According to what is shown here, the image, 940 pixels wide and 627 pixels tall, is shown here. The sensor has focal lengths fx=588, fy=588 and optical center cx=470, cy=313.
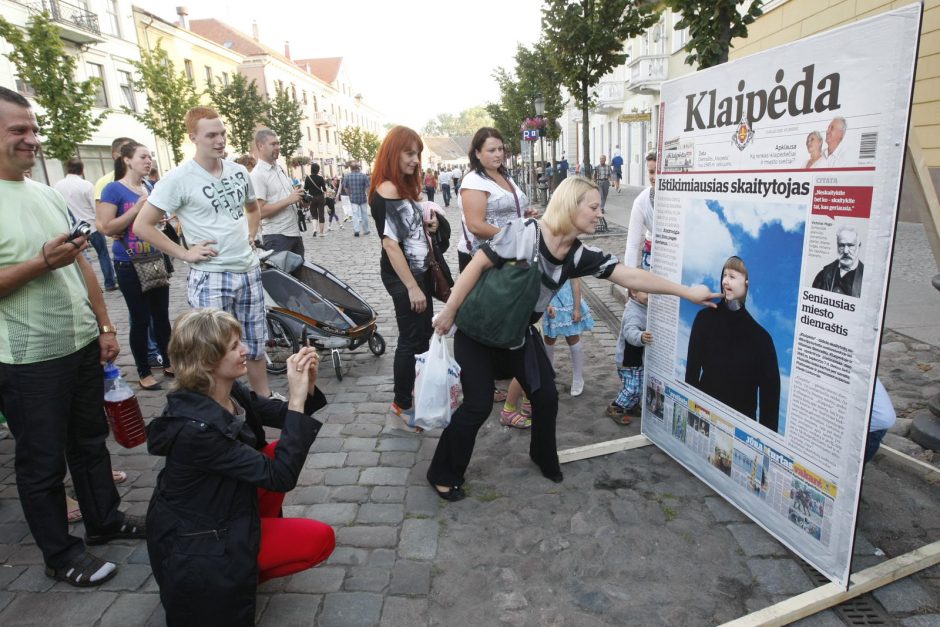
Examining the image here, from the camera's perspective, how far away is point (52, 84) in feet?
50.8

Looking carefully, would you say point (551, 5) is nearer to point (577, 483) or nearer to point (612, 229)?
point (612, 229)

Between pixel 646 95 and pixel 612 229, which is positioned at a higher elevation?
pixel 646 95

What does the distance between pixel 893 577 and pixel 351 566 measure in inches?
91.8

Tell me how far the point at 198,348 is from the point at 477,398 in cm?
146

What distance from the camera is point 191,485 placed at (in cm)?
217

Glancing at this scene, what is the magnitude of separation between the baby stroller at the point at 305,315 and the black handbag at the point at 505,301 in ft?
8.58

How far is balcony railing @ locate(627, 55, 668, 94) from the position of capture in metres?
25.6

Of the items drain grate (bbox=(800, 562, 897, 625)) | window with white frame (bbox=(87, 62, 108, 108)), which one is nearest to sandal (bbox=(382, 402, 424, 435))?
drain grate (bbox=(800, 562, 897, 625))

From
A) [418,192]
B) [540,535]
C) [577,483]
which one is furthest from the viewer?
[418,192]

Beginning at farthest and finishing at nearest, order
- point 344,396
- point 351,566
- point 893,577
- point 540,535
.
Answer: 1. point 344,396
2. point 540,535
3. point 351,566
4. point 893,577

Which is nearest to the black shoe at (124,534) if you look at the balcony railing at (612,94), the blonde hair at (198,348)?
the blonde hair at (198,348)

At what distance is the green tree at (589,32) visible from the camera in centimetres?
1307

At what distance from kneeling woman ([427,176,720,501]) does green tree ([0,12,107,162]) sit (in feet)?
55.6

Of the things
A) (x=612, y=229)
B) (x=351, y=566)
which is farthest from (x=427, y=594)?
(x=612, y=229)
